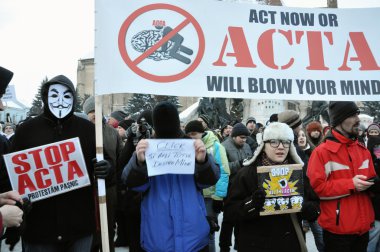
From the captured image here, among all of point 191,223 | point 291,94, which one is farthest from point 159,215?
point 291,94

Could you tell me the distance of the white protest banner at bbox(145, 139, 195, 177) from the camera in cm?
324

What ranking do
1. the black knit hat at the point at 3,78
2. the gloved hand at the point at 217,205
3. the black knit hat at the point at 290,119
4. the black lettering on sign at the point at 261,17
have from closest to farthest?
the black knit hat at the point at 3,78
the black lettering on sign at the point at 261,17
the gloved hand at the point at 217,205
the black knit hat at the point at 290,119

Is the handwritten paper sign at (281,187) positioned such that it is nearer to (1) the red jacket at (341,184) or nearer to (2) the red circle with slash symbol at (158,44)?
(1) the red jacket at (341,184)

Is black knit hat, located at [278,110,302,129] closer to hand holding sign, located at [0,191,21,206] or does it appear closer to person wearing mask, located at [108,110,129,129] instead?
person wearing mask, located at [108,110,129,129]

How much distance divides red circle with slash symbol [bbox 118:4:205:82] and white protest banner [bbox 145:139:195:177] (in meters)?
0.60

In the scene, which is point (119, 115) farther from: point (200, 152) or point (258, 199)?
point (258, 199)

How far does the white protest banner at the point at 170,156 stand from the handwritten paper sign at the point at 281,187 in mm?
599

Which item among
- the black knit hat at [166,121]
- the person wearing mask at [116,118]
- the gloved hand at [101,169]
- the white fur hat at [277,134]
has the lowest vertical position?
the gloved hand at [101,169]

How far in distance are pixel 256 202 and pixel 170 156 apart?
79cm

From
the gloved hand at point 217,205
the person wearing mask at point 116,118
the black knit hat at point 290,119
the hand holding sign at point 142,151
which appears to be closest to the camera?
the hand holding sign at point 142,151

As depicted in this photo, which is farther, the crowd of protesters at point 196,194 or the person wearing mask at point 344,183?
the person wearing mask at point 344,183

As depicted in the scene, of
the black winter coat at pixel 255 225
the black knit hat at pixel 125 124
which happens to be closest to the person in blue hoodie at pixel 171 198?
the black winter coat at pixel 255 225

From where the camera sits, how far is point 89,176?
3596 mm

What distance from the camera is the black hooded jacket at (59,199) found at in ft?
11.0
